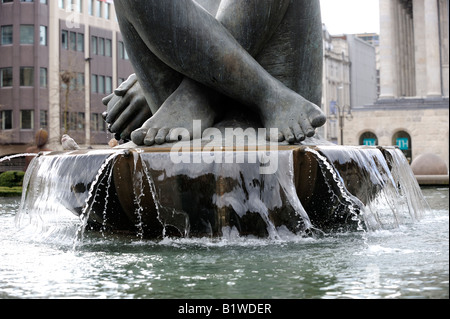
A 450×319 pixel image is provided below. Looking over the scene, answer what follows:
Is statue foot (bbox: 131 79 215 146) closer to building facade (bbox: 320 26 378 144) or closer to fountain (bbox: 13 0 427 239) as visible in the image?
fountain (bbox: 13 0 427 239)

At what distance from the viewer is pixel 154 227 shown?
5855mm

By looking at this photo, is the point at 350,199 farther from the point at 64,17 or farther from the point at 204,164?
the point at 64,17

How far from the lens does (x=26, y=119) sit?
4569 centimetres

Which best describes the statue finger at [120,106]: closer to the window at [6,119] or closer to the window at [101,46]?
the window at [6,119]

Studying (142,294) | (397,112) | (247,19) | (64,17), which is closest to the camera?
(142,294)

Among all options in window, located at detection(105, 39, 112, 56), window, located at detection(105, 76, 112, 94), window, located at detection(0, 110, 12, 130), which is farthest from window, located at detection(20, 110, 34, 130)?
window, located at detection(105, 39, 112, 56)

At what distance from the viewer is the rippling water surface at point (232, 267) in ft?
12.2

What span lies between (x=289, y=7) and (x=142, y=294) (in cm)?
371

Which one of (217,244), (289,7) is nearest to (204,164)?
(217,244)

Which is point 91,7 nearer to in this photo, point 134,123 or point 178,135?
point 134,123

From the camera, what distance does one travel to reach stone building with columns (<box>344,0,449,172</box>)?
51781 millimetres

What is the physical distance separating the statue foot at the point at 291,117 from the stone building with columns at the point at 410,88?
144ft

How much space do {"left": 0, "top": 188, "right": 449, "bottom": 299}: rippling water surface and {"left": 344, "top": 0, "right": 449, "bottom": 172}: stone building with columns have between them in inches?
1769

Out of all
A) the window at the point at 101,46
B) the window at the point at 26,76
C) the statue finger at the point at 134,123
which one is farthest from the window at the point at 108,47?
the statue finger at the point at 134,123
